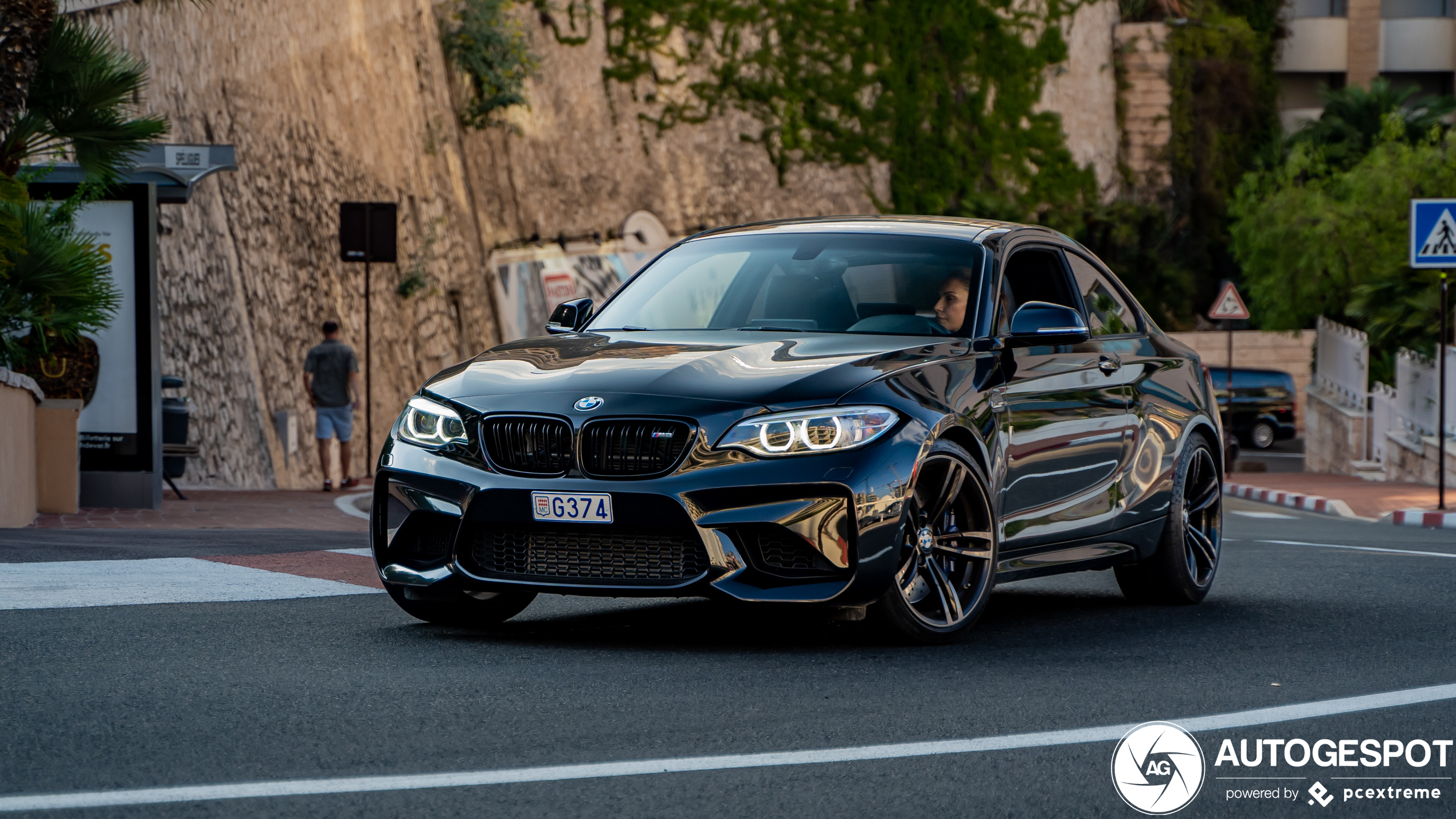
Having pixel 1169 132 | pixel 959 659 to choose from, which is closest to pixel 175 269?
pixel 959 659

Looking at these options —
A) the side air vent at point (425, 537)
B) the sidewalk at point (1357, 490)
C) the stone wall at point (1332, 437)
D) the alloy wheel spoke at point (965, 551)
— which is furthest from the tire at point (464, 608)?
the stone wall at point (1332, 437)

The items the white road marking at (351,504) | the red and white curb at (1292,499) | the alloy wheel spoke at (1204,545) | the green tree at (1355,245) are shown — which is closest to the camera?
the alloy wheel spoke at (1204,545)

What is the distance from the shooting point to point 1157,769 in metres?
4.54

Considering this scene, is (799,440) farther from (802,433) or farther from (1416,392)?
(1416,392)

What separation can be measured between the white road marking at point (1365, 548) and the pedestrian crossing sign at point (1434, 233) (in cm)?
580

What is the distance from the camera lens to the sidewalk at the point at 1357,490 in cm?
2108

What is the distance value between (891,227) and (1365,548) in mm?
6532

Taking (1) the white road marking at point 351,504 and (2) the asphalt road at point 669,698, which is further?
(1) the white road marking at point 351,504

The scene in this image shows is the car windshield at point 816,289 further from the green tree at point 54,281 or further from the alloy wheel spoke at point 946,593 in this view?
the green tree at point 54,281

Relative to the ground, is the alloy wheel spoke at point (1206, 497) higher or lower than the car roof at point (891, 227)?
lower

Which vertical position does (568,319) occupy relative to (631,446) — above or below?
above

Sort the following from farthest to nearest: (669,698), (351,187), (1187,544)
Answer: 1. (351,187)
2. (1187,544)
3. (669,698)

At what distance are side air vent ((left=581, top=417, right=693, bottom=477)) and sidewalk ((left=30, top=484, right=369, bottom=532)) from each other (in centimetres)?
787

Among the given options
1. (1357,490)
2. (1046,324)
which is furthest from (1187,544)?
(1357,490)
